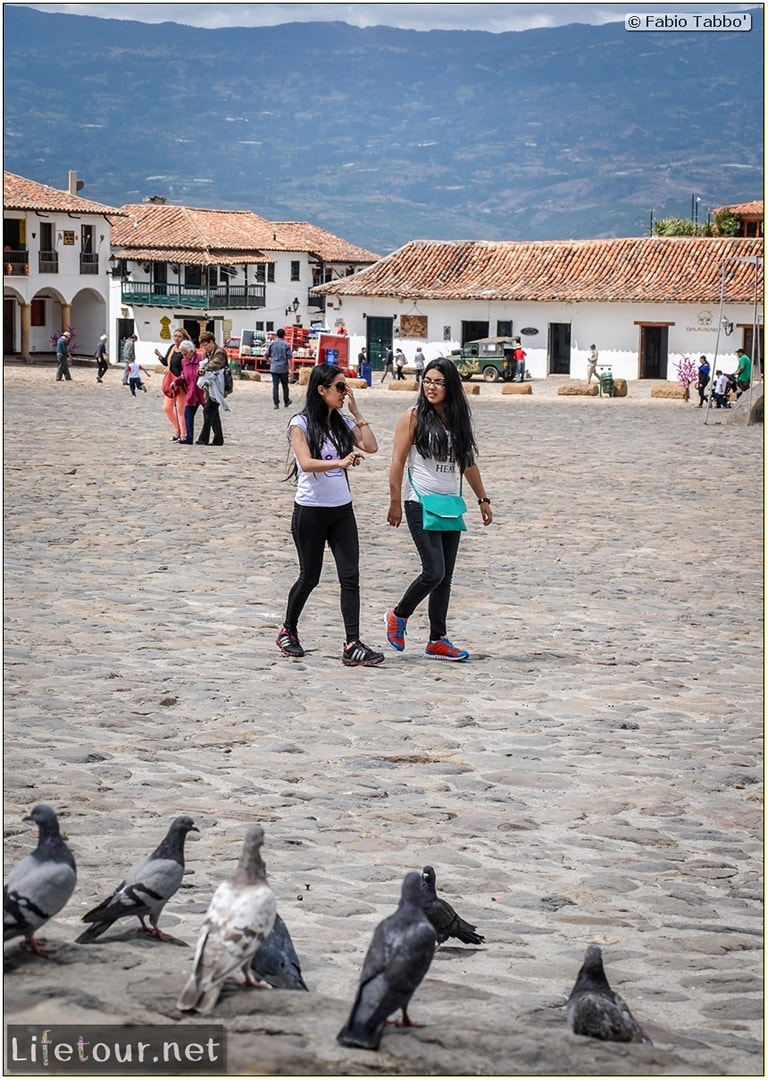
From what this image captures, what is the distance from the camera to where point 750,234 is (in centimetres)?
6581

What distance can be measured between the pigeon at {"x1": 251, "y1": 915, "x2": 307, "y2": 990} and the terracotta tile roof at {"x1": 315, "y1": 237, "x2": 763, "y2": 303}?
4799cm

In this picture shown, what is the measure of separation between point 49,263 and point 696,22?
54.9 m

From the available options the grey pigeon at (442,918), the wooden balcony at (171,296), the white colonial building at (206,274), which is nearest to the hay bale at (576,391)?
the white colonial building at (206,274)

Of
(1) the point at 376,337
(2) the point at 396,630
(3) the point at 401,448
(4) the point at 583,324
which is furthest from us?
(1) the point at 376,337

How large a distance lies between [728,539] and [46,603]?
21.7ft

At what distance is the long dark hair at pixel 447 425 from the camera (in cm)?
874

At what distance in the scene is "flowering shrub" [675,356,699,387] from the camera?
45.6 m

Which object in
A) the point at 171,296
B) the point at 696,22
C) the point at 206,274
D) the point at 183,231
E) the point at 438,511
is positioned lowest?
the point at 438,511

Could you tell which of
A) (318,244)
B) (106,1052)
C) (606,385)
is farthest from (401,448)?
(318,244)

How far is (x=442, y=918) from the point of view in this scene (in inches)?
189

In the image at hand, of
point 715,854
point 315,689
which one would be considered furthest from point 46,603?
point 715,854

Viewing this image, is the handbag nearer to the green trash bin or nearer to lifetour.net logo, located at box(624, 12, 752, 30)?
lifetour.net logo, located at box(624, 12, 752, 30)

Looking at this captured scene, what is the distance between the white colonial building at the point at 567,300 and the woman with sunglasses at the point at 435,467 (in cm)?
4302

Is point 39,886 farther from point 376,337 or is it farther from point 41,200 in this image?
point 41,200
